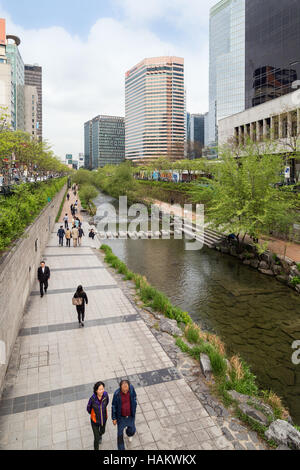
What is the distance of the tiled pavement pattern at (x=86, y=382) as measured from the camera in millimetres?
5727

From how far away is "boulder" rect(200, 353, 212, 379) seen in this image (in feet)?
25.3

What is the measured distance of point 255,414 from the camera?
250 inches

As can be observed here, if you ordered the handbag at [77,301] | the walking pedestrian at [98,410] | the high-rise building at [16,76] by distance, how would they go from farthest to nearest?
the high-rise building at [16,76] < the handbag at [77,301] < the walking pedestrian at [98,410]

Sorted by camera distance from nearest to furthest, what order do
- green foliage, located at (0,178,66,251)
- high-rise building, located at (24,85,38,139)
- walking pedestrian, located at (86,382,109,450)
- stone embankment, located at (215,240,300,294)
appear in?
walking pedestrian, located at (86,382,109,450) → green foliage, located at (0,178,66,251) → stone embankment, located at (215,240,300,294) → high-rise building, located at (24,85,38,139)

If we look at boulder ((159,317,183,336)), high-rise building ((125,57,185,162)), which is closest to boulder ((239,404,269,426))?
boulder ((159,317,183,336))

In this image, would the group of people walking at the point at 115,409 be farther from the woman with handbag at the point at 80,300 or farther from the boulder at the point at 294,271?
the boulder at the point at 294,271

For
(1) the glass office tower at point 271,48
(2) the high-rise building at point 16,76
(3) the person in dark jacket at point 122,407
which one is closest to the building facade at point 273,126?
(1) the glass office tower at point 271,48

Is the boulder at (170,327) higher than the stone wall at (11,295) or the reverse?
the reverse

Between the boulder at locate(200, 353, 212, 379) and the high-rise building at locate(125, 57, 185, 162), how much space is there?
16142cm

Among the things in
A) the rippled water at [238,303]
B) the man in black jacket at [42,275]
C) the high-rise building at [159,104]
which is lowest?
the rippled water at [238,303]

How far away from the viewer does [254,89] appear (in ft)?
161

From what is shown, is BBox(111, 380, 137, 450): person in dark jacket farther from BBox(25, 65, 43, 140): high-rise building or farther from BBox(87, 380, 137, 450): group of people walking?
BBox(25, 65, 43, 140): high-rise building

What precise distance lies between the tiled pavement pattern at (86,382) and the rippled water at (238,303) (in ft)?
10.3
